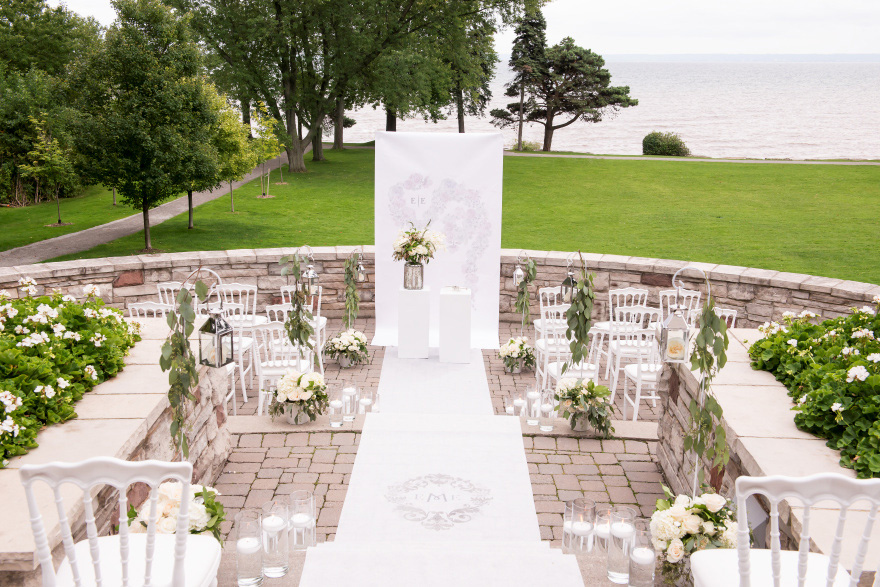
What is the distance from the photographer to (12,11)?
28625mm

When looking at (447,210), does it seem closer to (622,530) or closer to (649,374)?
(649,374)

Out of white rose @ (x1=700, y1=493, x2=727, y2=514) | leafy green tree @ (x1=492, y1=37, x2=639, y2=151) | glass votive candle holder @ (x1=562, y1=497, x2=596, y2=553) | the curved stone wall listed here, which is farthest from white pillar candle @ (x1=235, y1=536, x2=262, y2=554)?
leafy green tree @ (x1=492, y1=37, x2=639, y2=151)

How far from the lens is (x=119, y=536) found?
2.59 meters

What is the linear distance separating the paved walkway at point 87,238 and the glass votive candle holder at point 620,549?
525 inches

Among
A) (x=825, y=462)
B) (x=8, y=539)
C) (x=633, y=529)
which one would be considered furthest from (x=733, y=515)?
(x=8, y=539)

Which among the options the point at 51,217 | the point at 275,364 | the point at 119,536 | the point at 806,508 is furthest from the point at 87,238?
the point at 806,508

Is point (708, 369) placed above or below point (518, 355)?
above

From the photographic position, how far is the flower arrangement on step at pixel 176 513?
3.45 metres

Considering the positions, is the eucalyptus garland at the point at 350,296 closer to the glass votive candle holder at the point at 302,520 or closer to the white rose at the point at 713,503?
the glass votive candle holder at the point at 302,520

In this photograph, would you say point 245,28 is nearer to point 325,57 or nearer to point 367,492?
point 325,57

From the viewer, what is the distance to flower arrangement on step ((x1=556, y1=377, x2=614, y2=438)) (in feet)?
19.7

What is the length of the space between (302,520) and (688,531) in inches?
79.3

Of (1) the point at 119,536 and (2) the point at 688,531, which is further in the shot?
(2) the point at 688,531

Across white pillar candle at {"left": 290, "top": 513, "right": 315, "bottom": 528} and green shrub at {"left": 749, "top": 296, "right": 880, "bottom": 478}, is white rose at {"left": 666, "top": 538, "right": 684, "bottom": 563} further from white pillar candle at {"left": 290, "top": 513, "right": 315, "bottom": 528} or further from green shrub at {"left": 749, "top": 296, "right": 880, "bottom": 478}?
white pillar candle at {"left": 290, "top": 513, "right": 315, "bottom": 528}
